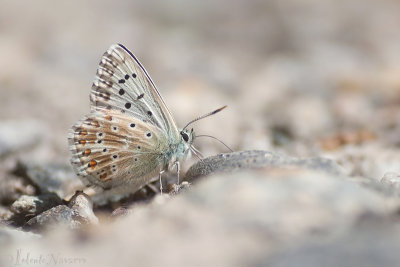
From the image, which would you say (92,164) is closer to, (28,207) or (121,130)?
(121,130)

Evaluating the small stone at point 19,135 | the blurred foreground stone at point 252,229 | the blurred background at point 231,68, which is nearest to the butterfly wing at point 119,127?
the blurred background at point 231,68

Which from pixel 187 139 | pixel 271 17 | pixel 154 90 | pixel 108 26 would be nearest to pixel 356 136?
pixel 187 139

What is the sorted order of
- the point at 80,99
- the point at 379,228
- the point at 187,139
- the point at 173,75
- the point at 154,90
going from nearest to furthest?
the point at 379,228
the point at 154,90
the point at 187,139
the point at 80,99
the point at 173,75

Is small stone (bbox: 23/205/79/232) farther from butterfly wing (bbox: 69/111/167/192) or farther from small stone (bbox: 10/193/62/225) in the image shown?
butterfly wing (bbox: 69/111/167/192)

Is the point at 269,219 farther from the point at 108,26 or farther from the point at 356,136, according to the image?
the point at 108,26

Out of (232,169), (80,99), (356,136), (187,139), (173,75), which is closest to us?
(232,169)

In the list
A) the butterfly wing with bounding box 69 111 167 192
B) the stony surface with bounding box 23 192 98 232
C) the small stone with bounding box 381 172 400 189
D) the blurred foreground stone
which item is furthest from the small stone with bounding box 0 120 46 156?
the small stone with bounding box 381 172 400 189

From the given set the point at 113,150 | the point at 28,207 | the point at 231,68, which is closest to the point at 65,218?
the point at 28,207
